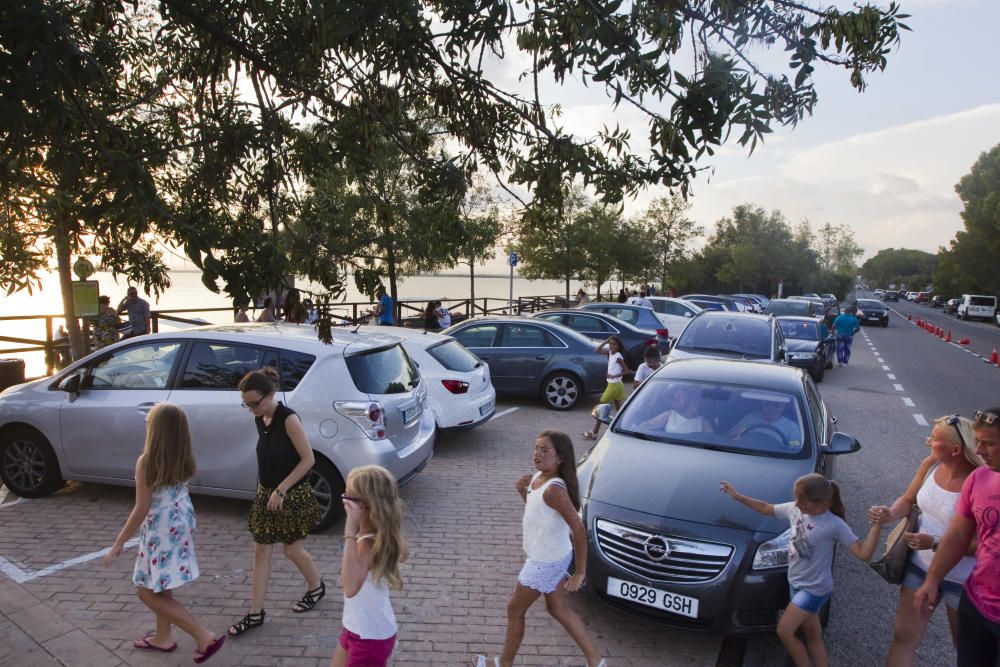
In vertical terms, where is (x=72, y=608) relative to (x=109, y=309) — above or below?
below

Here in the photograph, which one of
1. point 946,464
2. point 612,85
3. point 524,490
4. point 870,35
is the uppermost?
point 870,35

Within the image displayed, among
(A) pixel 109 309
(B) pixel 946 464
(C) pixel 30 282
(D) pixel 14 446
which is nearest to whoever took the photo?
(B) pixel 946 464

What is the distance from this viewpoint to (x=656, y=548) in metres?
4.02

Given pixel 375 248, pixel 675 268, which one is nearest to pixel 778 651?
pixel 375 248

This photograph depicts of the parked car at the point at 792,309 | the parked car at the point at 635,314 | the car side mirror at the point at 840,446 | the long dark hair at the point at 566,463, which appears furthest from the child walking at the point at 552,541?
the parked car at the point at 792,309

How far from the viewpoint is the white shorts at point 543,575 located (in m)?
3.57

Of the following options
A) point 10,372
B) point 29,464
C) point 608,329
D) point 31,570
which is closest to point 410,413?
point 31,570

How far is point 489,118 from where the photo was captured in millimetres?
6227

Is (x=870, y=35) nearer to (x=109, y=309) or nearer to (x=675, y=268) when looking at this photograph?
(x=109, y=309)

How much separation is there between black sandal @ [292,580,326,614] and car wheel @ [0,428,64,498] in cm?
321

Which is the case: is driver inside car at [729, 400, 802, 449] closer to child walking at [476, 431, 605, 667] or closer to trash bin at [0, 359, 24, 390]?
child walking at [476, 431, 605, 667]

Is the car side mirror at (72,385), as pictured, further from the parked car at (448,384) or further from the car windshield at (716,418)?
the car windshield at (716,418)

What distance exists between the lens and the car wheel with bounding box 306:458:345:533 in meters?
5.56

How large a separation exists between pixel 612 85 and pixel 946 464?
2.93 metres
